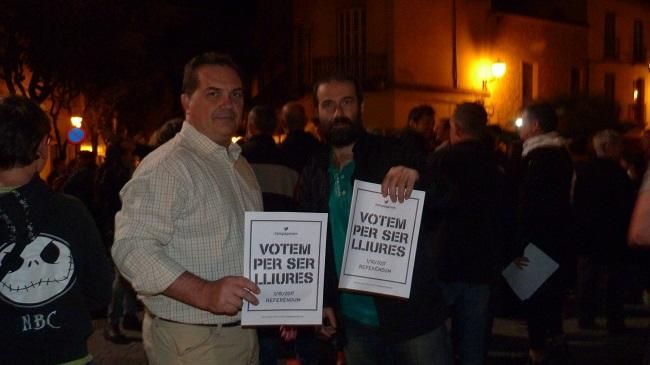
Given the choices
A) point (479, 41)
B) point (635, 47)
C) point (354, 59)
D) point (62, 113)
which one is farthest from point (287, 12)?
point (635, 47)

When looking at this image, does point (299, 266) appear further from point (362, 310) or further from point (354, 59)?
point (354, 59)

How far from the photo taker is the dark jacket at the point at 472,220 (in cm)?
616

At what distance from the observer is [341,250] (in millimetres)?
4324

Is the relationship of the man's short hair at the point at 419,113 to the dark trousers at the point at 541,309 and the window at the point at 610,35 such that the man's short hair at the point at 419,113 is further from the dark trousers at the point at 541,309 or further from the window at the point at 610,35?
the window at the point at 610,35

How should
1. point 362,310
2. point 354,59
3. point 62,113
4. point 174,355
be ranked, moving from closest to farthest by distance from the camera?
point 174,355
point 362,310
point 354,59
point 62,113

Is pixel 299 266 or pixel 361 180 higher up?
pixel 361 180

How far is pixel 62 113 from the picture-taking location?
3872cm

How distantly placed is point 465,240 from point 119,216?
10.7ft

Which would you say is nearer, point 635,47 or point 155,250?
point 155,250

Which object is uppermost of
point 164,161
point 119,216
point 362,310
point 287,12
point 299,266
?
point 287,12

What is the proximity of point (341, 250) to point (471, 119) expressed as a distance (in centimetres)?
245

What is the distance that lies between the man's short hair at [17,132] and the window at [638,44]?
4037 centimetres

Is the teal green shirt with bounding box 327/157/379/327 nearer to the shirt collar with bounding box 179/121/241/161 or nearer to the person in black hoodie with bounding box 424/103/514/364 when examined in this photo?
the shirt collar with bounding box 179/121/241/161

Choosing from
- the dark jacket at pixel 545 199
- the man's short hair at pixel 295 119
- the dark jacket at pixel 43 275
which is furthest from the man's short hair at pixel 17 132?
the dark jacket at pixel 545 199
